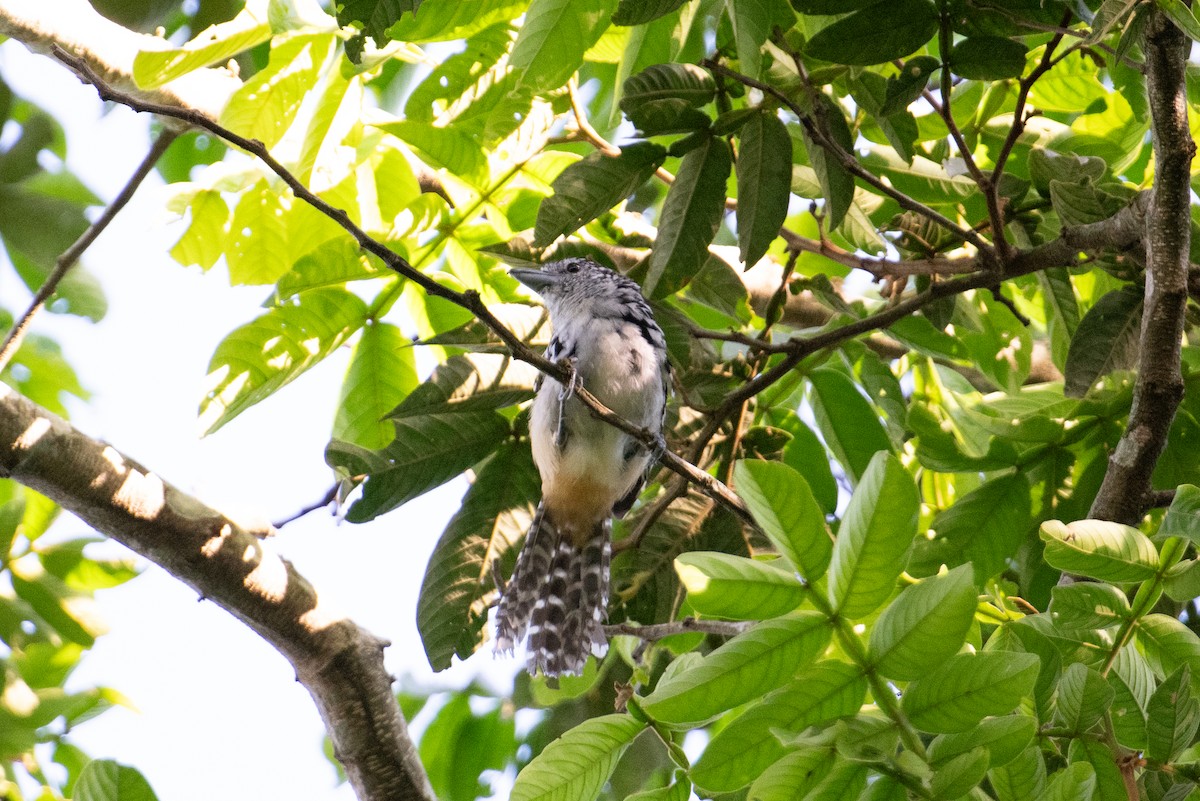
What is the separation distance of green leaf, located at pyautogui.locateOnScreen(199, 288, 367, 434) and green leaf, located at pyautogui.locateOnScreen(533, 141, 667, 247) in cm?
70

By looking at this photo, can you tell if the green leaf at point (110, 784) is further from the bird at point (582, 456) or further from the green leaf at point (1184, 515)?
the green leaf at point (1184, 515)

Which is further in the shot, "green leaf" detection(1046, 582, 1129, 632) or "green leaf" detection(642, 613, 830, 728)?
"green leaf" detection(1046, 582, 1129, 632)

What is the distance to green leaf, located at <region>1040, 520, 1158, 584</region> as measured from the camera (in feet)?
5.87

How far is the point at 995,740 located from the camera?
5.08 feet

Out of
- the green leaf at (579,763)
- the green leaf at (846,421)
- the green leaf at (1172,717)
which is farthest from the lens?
the green leaf at (846,421)

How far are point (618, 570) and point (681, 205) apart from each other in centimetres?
111

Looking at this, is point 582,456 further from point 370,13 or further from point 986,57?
point 370,13

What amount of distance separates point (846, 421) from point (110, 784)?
1962 millimetres

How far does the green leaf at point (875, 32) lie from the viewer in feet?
7.18

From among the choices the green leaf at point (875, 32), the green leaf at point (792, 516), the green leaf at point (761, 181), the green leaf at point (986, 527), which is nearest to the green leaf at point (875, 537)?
the green leaf at point (792, 516)

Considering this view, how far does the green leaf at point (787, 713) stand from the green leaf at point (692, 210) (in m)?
1.27

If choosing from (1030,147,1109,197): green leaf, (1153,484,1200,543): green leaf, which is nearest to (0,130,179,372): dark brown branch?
(1030,147,1109,197): green leaf

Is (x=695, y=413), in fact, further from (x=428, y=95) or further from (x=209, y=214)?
(x=209, y=214)

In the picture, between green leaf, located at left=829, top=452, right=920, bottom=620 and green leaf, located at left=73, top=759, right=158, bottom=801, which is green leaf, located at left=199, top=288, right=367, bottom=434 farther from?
green leaf, located at left=829, top=452, right=920, bottom=620
